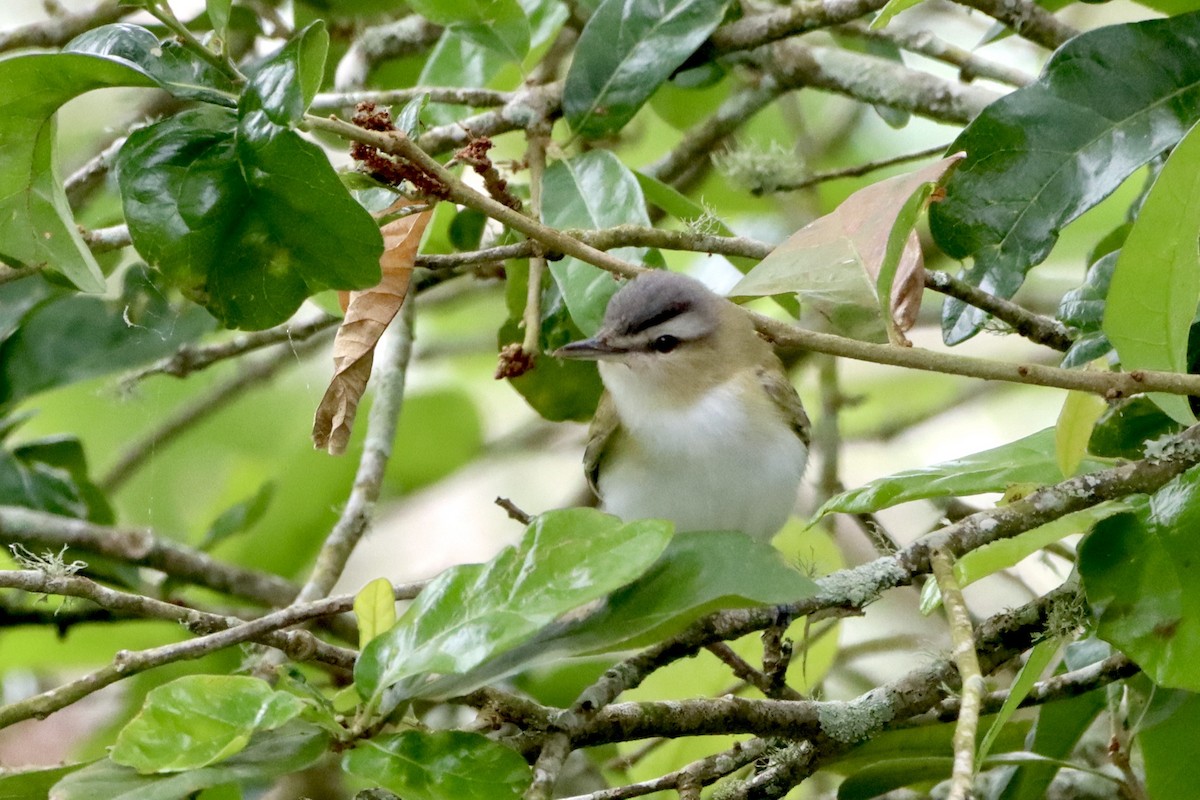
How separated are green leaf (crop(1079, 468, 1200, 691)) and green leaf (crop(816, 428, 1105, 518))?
107 millimetres

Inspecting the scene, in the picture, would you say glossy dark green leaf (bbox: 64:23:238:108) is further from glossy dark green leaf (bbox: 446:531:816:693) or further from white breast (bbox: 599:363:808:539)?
white breast (bbox: 599:363:808:539)

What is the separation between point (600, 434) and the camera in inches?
102

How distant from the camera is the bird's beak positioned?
210 centimetres

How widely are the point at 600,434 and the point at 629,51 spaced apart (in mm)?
793

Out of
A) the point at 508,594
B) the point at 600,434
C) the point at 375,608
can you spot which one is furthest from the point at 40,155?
the point at 600,434

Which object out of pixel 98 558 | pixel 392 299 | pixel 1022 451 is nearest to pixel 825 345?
pixel 1022 451

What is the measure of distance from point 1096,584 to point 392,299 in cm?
89

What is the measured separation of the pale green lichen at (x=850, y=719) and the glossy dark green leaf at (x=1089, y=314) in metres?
0.55

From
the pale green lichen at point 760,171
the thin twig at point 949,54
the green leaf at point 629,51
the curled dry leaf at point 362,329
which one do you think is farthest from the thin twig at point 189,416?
the curled dry leaf at point 362,329

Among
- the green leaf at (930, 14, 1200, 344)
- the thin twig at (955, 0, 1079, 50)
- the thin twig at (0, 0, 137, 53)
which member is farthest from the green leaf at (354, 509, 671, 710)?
the thin twig at (0, 0, 137, 53)

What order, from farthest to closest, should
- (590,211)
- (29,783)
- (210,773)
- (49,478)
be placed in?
1. (49,478)
2. (590,211)
3. (29,783)
4. (210,773)

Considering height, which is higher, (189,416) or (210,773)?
(210,773)

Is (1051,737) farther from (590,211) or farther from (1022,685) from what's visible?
(590,211)

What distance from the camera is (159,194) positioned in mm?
1459
